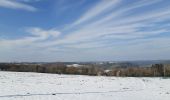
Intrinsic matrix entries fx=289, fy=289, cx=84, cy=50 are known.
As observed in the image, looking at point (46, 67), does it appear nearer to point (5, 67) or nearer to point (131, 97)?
point (5, 67)

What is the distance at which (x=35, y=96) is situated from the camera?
13898 millimetres

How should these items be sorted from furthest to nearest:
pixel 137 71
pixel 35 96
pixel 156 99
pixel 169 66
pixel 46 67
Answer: pixel 46 67, pixel 137 71, pixel 169 66, pixel 156 99, pixel 35 96

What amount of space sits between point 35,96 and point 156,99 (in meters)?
6.13

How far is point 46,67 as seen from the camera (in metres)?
43.7

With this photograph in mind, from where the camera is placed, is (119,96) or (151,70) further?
(151,70)

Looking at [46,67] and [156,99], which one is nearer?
[156,99]

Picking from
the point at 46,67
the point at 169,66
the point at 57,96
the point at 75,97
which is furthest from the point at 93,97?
the point at 46,67

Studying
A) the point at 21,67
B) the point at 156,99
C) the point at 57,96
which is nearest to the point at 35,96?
the point at 57,96

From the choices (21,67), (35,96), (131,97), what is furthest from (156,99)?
(21,67)

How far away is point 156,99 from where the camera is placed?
14867 mm

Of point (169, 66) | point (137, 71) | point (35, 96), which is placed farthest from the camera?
point (137, 71)

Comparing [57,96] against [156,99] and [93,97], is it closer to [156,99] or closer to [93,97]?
[93,97]

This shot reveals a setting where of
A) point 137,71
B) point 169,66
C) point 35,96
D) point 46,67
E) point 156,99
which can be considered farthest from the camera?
point 46,67

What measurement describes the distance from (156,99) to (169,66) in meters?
22.1
